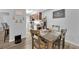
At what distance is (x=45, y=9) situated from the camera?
5.75 feet

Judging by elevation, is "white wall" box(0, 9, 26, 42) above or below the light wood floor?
above

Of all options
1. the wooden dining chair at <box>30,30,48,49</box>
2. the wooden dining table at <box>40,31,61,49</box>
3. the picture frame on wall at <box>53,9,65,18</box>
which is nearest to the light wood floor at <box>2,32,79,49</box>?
the wooden dining chair at <box>30,30,48,49</box>

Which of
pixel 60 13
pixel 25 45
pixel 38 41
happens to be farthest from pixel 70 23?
pixel 25 45

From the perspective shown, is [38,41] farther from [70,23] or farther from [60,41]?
[70,23]

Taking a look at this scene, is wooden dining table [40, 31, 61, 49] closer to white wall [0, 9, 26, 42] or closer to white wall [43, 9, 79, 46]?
white wall [43, 9, 79, 46]

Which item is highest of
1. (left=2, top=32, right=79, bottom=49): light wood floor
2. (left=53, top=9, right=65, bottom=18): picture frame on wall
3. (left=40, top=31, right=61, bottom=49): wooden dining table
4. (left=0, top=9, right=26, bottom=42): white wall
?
(left=53, top=9, right=65, bottom=18): picture frame on wall

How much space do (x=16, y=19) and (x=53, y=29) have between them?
19.5 inches

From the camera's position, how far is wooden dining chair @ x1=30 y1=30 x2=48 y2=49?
1.76m

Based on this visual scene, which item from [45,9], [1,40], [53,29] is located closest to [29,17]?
[45,9]
